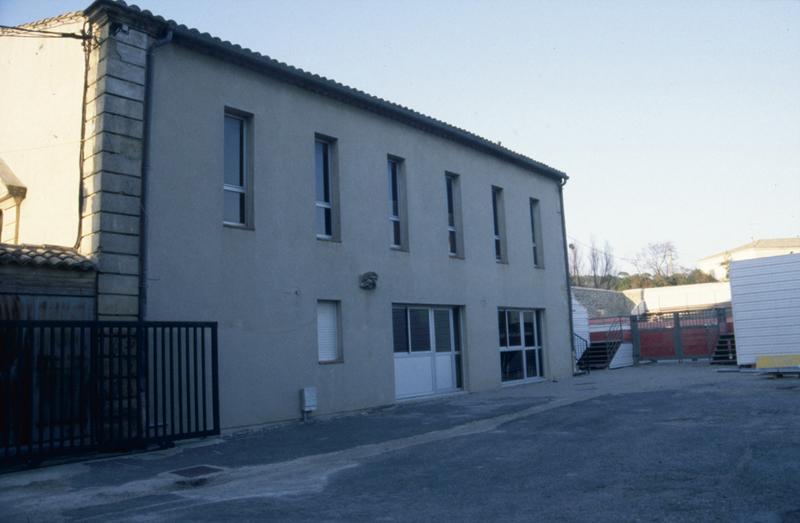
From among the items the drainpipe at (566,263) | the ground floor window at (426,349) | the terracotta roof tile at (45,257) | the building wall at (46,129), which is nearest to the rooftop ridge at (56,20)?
the building wall at (46,129)

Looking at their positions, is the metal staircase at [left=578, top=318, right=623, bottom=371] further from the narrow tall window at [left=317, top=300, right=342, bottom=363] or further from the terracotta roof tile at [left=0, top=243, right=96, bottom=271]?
the terracotta roof tile at [left=0, top=243, right=96, bottom=271]

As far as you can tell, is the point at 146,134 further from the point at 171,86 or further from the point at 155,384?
the point at 155,384

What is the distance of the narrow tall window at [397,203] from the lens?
49.6 feet

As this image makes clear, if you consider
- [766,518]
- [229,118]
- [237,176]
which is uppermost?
[229,118]

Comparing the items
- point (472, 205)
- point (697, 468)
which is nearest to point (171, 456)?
point (697, 468)

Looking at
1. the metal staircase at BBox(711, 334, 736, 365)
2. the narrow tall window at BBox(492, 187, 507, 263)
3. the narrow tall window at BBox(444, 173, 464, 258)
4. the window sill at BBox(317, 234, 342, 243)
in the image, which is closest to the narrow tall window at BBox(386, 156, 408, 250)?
the narrow tall window at BBox(444, 173, 464, 258)

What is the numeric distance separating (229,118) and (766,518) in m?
9.91

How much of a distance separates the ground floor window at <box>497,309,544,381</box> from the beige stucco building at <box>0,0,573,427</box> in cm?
81

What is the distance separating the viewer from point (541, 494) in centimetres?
636

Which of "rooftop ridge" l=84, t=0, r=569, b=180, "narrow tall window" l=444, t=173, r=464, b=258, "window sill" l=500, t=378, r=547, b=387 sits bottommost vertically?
"window sill" l=500, t=378, r=547, b=387

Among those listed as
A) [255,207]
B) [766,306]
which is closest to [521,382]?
[766,306]

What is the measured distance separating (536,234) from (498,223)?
2.13 metres

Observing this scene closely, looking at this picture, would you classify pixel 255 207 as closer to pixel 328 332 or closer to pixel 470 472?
pixel 328 332

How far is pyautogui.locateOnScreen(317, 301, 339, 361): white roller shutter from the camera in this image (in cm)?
1294
